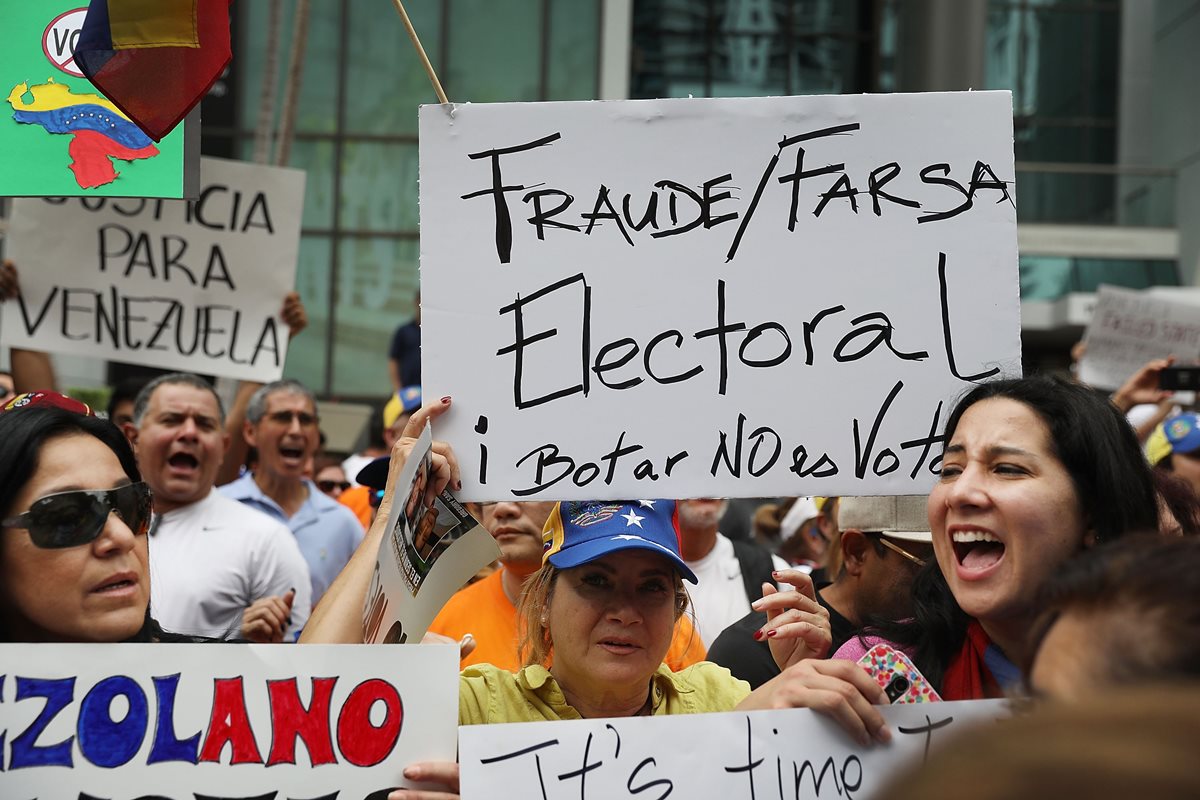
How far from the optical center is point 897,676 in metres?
2.14

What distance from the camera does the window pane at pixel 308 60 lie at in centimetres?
1537

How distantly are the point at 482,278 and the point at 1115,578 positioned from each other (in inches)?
54.2

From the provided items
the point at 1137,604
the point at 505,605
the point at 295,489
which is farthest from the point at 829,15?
the point at 1137,604

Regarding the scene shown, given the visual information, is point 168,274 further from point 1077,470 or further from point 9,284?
point 1077,470

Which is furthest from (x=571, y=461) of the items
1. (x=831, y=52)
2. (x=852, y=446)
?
(x=831, y=52)

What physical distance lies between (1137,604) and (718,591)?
351 cm

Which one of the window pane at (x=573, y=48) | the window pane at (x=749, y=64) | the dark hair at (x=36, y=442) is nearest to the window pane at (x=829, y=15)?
the window pane at (x=749, y=64)

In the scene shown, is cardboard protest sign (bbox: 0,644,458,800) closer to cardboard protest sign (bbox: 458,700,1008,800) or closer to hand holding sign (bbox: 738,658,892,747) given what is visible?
cardboard protest sign (bbox: 458,700,1008,800)

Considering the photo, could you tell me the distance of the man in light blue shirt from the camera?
5359 mm

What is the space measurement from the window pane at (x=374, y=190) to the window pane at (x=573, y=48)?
194 centimetres

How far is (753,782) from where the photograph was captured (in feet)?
→ 6.56

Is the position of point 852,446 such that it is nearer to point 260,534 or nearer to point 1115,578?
point 1115,578

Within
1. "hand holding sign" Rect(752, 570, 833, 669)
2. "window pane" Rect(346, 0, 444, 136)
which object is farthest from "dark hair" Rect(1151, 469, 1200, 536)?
"window pane" Rect(346, 0, 444, 136)

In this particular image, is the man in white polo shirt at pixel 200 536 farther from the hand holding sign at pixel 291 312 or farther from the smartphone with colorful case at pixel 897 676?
the smartphone with colorful case at pixel 897 676
